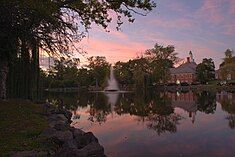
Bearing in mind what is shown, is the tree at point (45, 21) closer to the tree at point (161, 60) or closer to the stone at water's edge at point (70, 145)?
the stone at water's edge at point (70, 145)

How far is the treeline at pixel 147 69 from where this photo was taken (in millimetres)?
96500

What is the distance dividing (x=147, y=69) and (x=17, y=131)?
93.3 metres

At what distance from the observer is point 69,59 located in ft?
75.9

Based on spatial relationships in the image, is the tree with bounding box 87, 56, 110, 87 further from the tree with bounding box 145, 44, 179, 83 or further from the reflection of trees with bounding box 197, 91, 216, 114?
the reflection of trees with bounding box 197, 91, 216, 114

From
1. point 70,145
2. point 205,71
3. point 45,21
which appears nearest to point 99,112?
point 45,21

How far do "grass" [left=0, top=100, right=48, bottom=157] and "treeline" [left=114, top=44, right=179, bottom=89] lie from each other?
7682 centimetres

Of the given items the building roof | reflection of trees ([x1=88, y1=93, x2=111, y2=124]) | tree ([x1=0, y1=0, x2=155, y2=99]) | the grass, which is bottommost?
reflection of trees ([x1=88, y1=93, x2=111, y2=124])

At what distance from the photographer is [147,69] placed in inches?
4168

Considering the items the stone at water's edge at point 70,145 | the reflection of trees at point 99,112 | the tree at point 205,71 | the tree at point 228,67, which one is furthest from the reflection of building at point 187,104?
the tree at point 205,71

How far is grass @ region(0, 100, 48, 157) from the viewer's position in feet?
36.2

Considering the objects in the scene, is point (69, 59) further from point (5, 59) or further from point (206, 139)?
point (206, 139)

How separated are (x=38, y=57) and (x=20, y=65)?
1.83m

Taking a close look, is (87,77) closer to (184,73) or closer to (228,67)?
(184,73)

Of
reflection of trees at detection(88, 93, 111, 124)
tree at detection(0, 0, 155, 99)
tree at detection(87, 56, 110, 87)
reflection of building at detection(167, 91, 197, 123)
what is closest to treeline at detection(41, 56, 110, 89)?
tree at detection(87, 56, 110, 87)
